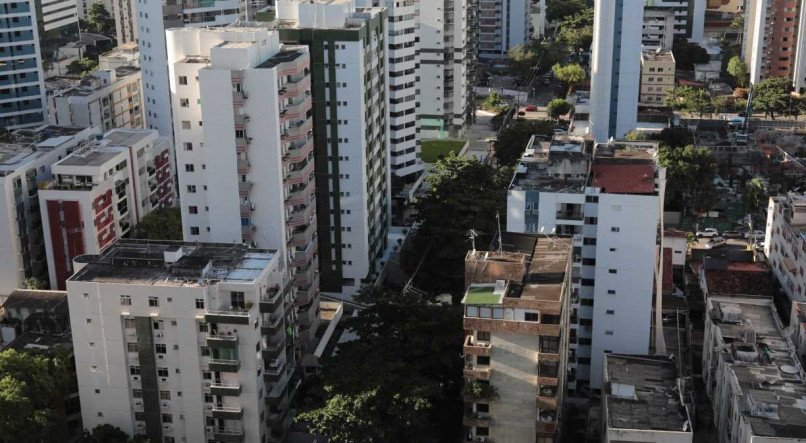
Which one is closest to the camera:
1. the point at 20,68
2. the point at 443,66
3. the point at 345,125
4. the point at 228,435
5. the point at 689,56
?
the point at 228,435

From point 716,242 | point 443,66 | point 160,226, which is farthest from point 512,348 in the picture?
point 443,66

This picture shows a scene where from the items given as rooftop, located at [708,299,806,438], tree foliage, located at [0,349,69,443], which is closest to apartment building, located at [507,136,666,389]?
rooftop, located at [708,299,806,438]

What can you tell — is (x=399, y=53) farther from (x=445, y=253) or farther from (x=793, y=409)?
(x=793, y=409)

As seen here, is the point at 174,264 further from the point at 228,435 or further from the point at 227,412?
the point at 228,435

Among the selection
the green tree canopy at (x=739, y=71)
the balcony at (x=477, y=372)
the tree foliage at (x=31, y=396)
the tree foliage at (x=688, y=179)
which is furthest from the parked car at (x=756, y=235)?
the tree foliage at (x=31, y=396)

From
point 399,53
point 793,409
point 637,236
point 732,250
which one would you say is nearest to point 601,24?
point 399,53
